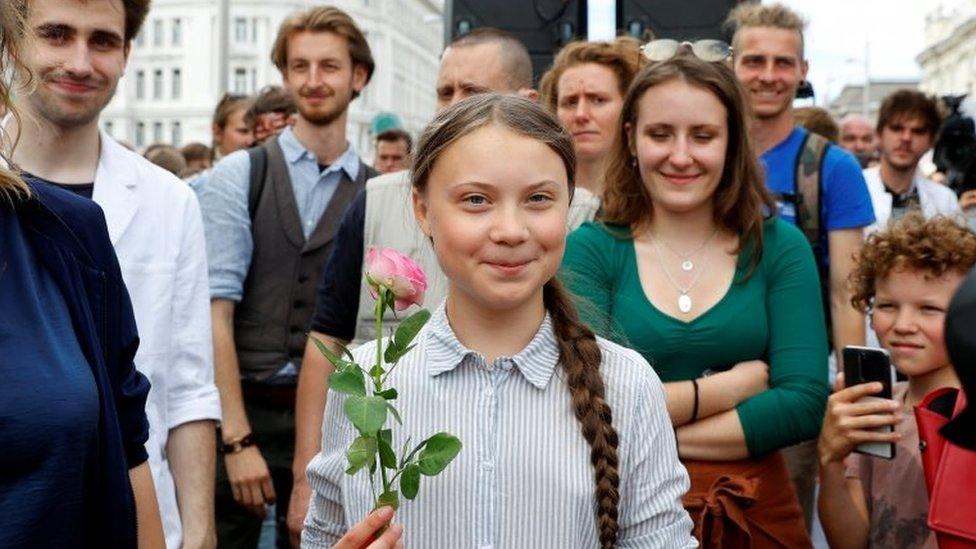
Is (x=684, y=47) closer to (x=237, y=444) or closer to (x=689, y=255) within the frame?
(x=689, y=255)

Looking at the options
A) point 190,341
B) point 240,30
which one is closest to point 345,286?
point 190,341

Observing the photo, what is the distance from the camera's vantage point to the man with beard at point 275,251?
4.49 metres

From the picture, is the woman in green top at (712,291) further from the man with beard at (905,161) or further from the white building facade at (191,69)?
the white building facade at (191,69)

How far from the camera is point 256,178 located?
15.2 feet

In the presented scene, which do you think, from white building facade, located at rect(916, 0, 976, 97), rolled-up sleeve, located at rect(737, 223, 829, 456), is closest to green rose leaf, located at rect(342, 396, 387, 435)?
rolled-up sleeve, located at rect(737, 223, 829, 456)

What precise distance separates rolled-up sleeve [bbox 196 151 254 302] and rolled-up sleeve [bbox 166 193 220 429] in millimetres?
1157

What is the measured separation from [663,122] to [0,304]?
1.90m

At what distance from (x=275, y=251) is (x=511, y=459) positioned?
2458 millimetres

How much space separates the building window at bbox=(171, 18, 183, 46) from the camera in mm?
87938

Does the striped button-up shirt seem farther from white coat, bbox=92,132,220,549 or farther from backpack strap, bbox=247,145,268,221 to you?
backpack strap, bbox=247,145,268,221

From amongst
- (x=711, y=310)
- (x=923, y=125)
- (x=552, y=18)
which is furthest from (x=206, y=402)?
(x=923, y=125)

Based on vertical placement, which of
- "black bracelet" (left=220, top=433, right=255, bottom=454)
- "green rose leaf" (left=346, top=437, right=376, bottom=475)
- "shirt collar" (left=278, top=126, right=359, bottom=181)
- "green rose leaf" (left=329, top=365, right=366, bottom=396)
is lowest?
"black bracelet" (left=220, top=433, right=255, bottom=454)

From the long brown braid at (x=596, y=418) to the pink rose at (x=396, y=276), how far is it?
1.19ft

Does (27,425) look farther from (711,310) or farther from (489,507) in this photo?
(711,310)
